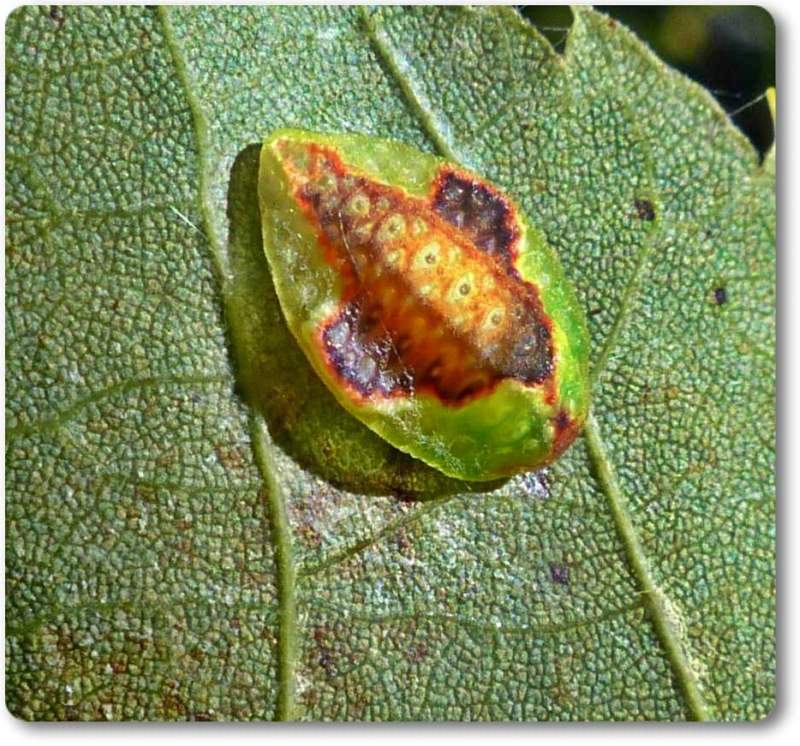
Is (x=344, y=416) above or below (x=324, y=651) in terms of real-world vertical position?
above

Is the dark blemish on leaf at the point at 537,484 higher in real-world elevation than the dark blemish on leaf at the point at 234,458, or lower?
higher

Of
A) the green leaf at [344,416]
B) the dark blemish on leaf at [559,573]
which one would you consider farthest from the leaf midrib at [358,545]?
the dark blemish on leaf at [559,573]

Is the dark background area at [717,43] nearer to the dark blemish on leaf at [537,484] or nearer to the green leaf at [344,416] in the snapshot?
the green leaf at [344,416]

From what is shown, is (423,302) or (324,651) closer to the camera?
(423,302)

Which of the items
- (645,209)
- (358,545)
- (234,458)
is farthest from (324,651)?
(645,209)

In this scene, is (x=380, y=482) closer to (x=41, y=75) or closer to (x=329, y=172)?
(x=329, y=172)

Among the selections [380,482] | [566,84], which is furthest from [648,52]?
[380,482]

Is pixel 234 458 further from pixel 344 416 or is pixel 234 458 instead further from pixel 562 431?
pixel 562 431
